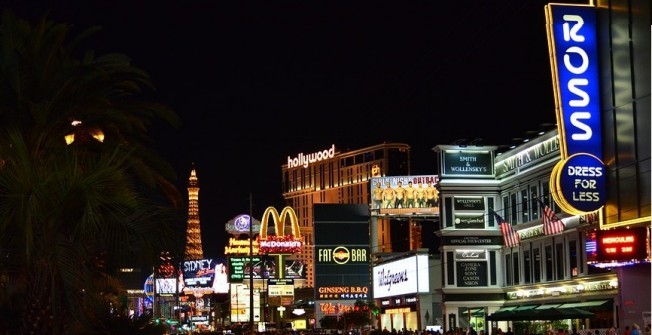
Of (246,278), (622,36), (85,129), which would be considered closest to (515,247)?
(622,36)

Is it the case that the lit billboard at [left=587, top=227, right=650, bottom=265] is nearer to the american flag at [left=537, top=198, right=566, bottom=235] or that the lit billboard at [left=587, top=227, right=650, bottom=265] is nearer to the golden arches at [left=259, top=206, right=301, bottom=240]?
the american flag at [left=537, top=198, right=566, bottom=235]

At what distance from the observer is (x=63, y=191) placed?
15.3 m

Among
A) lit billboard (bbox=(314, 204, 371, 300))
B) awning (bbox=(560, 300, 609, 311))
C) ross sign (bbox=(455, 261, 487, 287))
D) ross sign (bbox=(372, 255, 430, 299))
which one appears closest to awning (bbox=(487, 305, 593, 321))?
awning (bbox=(560, 300, 609, 311))

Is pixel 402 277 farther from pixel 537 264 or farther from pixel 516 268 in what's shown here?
pixel 537 264

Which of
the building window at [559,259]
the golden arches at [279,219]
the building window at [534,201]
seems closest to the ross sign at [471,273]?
the building window at [534,201]

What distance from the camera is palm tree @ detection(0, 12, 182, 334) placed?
15180mm

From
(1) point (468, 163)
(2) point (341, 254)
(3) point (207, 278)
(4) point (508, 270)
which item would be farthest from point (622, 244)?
(3) point (207, 278)

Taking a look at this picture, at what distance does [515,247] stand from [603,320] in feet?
34.2

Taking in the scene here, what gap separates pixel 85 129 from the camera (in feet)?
65.3

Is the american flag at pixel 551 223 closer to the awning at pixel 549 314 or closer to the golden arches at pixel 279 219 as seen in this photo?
the awning at pixel 549 314

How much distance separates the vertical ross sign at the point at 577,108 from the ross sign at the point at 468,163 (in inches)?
809

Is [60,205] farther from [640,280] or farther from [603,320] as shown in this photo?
[603,320]

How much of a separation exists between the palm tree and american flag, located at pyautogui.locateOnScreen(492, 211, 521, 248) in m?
32.5

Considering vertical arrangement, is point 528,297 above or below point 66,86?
below
